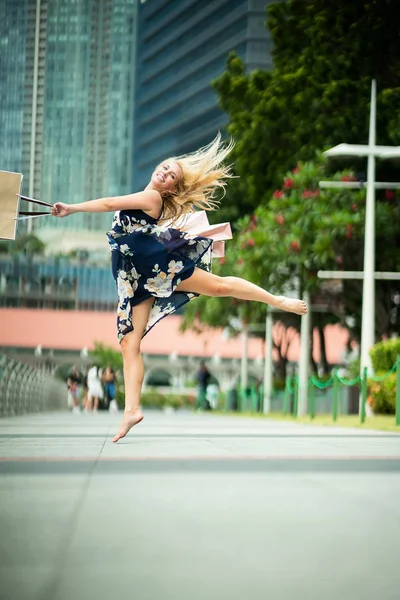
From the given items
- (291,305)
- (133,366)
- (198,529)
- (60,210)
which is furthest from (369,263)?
(198,529)

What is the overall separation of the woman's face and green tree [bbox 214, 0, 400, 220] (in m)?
21.5

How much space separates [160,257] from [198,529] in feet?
14.0

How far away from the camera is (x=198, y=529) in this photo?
13.0ft

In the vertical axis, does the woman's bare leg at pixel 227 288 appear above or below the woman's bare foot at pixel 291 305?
above

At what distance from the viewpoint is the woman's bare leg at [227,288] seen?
831cm

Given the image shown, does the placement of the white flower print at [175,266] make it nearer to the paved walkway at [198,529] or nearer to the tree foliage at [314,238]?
the paved walkway at [198,529]

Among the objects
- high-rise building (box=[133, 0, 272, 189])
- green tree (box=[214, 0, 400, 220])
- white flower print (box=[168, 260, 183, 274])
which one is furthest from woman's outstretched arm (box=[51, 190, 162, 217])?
high-rise building (box=[133, 0, 272, 189])

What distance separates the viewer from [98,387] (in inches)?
1521

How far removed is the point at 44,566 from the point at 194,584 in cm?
48

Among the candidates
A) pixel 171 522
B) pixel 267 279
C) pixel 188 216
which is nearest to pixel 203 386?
pixel 267 279

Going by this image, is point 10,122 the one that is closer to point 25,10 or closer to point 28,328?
point 25,10

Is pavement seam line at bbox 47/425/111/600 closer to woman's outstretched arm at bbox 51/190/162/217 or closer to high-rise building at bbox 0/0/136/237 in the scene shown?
woman's outstretched arm at bbox 51/190/162/217

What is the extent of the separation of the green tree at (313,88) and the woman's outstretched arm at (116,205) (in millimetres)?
21667

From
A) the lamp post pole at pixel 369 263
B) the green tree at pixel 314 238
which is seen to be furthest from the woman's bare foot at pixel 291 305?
the green tree at pixel 314 238
